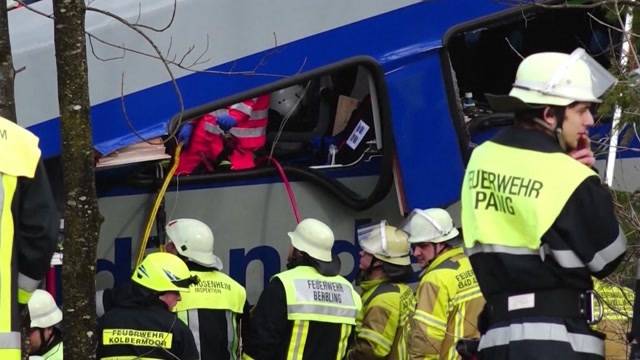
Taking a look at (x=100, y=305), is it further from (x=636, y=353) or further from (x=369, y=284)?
(x=636, y=353)

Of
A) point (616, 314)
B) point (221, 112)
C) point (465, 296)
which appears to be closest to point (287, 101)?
point (221, 112)

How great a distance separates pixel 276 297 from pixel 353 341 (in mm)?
769

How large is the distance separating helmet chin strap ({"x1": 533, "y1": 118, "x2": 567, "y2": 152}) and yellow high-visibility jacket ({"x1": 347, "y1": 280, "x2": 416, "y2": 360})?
132 inches

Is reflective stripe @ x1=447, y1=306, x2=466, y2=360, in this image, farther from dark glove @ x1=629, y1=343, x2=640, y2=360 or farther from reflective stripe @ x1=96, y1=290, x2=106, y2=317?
dark glove @ x1=629, y1=343, x2=640, y2=360

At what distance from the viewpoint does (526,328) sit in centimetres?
447

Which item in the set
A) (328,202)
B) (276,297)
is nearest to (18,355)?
(276,297)

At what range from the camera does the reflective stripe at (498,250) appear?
4.45 meters

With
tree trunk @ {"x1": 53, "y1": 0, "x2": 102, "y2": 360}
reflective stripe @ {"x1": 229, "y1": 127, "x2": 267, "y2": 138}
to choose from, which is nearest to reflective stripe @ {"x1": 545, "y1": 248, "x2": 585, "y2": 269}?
tree trunk @ {"x1": 53, "y1": 0, "x2": 102, "y2": 360}

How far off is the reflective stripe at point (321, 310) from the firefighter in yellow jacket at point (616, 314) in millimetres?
1780

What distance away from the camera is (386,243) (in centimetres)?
794

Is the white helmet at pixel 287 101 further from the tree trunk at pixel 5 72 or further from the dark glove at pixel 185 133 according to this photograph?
the tree trunk at pixel 5 72

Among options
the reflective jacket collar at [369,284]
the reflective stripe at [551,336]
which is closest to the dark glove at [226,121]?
the reflective jacket collar at [369,284]

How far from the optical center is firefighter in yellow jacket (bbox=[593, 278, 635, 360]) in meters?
→ 5.55

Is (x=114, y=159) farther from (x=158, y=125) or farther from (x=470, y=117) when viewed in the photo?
(x=470, y=117)
